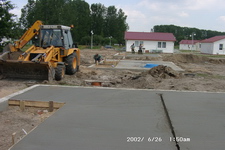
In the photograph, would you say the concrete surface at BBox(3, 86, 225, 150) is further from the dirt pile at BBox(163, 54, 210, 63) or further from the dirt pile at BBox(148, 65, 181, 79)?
the dirt pile at BBox(163, 54, 210, 63)

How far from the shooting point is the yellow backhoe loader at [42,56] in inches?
383

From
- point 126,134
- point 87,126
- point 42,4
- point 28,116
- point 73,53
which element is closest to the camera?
point 126,134

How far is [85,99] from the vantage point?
22.2 feet

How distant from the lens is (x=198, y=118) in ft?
17.1

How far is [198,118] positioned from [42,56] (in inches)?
274

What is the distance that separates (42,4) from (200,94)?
52890 mm

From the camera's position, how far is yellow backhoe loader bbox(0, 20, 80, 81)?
383 inches

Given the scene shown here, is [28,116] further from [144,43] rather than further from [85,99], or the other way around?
[144,43]

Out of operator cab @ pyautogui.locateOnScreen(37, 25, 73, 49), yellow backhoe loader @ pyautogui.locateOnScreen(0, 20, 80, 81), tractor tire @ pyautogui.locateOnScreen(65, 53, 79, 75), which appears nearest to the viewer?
yellow backhoe loader @ pyautogui.locateOnScreen(0, 20, 80, 81)

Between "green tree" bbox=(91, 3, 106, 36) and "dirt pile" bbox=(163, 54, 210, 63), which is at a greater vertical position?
"green tree" bbox=(91, 3, 106, 36)

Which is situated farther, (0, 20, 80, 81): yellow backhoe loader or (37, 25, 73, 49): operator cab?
(37, 25, 73, 49): operator cab

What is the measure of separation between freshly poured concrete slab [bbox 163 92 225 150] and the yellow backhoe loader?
5.04m

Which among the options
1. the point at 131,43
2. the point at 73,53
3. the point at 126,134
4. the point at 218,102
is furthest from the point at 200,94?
the point at 131,43

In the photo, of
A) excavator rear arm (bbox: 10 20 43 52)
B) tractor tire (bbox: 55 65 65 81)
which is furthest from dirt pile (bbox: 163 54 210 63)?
tractor tire (bbox: 55 65 65 81)
